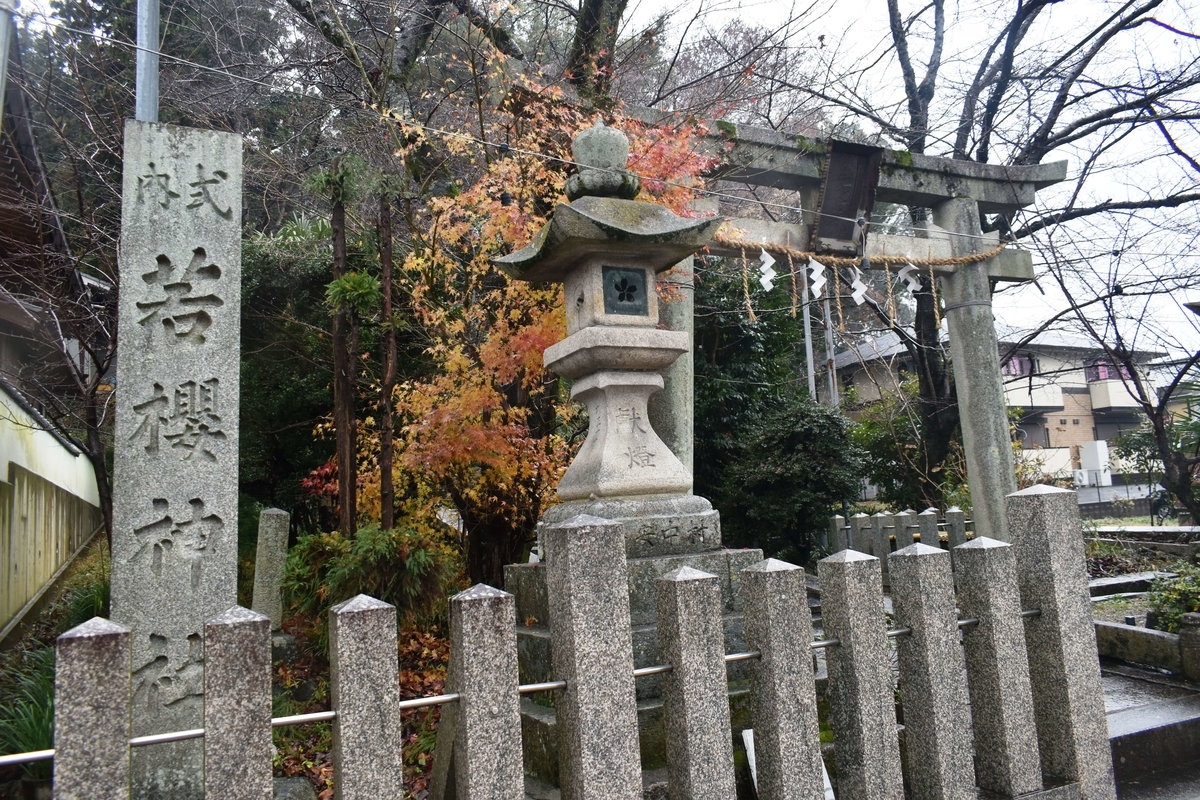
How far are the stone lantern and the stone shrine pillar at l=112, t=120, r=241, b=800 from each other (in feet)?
5.66

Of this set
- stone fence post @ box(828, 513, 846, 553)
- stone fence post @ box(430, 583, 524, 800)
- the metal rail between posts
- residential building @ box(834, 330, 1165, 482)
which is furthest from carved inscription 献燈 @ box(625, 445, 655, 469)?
residential building @ box(834, 330, 1165, 482)

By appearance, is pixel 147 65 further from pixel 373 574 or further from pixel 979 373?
pixel 979 373

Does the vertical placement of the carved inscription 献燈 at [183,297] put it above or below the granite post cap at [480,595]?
above

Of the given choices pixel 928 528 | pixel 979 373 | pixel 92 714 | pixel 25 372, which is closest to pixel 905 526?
pixel 928 528

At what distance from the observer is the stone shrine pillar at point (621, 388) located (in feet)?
11.4

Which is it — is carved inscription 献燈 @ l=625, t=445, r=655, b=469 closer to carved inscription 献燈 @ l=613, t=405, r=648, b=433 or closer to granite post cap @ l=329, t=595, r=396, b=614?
carved inscription 献燈 @ l=613, t=405, r=648, b=433

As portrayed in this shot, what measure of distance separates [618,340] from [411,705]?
215cm

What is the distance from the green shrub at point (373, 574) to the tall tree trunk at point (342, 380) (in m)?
0.35

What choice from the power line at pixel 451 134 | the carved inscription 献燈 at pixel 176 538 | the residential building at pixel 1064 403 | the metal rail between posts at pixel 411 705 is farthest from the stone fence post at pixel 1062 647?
the residential building at pixel 1064 403

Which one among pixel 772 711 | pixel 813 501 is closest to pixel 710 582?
pixel 772 711

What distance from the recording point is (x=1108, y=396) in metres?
27.0

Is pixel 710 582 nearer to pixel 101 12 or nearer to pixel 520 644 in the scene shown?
pixel 520 644

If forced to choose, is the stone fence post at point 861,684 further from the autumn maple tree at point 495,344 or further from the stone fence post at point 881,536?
the stone fence post at point 881,536

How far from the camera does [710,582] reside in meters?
2.48
